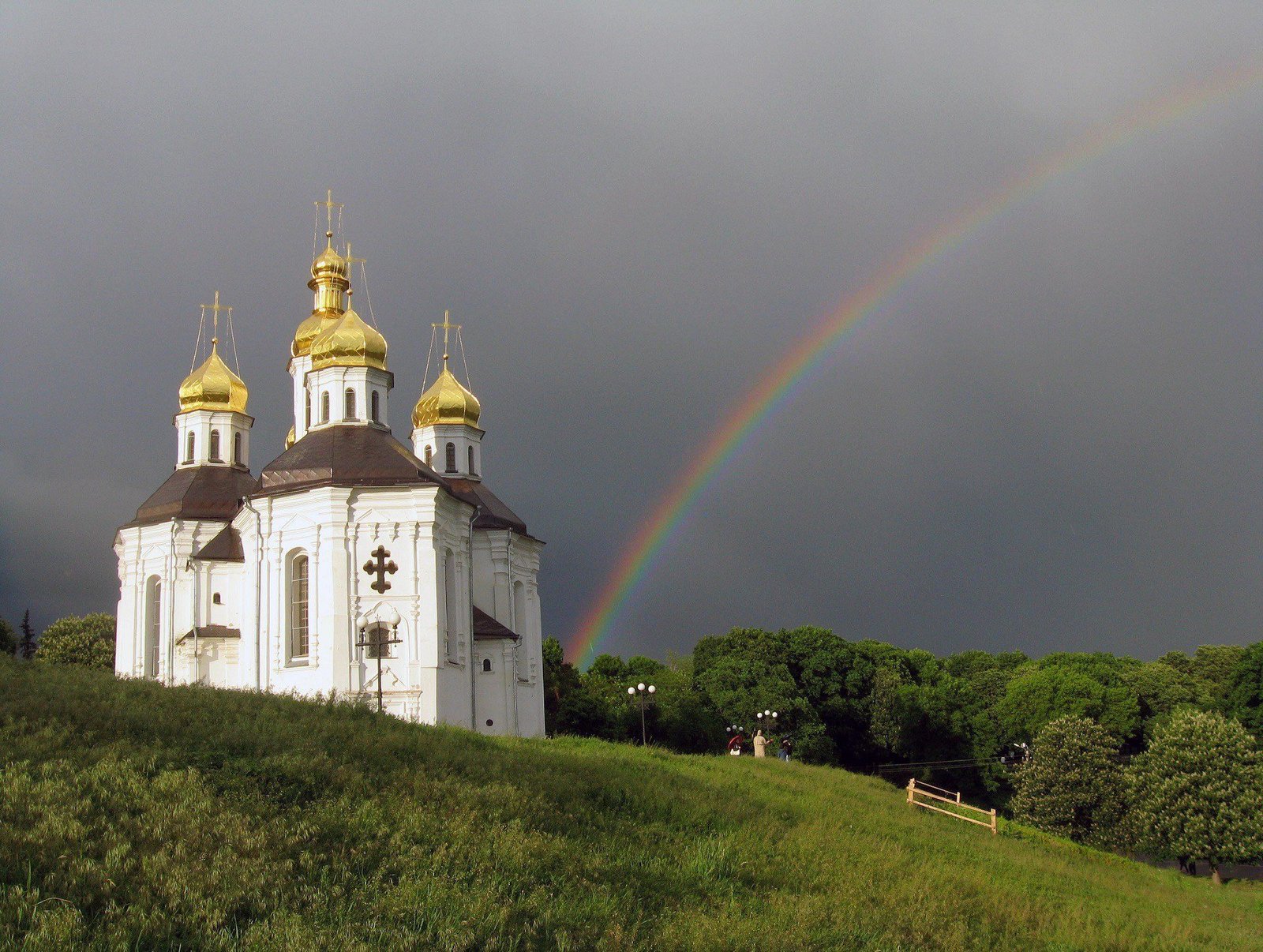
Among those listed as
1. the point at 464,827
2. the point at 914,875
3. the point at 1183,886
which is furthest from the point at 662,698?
the point at 464,827

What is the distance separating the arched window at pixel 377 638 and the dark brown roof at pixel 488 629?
551cm

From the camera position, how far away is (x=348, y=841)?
12.7m

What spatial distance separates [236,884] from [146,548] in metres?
34.5

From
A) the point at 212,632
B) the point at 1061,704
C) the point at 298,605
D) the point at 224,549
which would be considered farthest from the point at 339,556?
the point at 1061,704

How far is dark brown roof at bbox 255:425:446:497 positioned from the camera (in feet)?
108

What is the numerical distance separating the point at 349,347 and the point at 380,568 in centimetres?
881

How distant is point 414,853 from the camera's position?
1254 centimetres

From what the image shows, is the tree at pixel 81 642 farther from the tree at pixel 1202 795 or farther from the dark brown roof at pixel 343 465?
the tree at pixel 1202 795

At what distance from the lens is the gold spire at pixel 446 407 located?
44.6 meters

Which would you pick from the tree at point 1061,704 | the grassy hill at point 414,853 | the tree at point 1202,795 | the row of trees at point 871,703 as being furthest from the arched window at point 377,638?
the tree at point 1061,704

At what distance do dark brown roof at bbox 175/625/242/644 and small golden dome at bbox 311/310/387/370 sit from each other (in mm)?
8537

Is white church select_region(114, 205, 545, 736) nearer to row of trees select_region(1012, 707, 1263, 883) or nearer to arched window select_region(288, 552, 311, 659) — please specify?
arched window select_region(288, 552, 311, 659)

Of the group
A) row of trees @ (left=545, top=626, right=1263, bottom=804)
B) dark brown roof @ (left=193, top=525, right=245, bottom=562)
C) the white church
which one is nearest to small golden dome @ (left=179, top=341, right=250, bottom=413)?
the white church

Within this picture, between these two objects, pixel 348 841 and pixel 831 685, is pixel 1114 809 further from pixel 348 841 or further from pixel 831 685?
pixel 348 841
